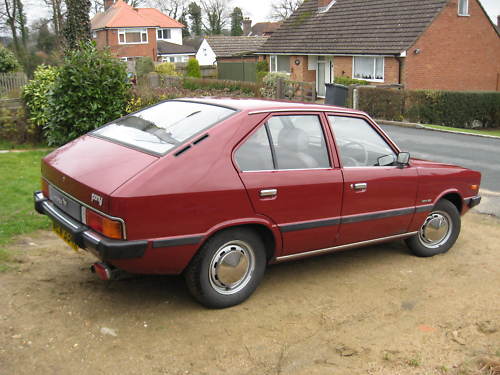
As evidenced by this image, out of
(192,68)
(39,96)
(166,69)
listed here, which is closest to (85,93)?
(39,96)

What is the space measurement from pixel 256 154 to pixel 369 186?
1.27 m

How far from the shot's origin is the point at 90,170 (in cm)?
445

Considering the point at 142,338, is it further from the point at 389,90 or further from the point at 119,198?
the point at 389,90

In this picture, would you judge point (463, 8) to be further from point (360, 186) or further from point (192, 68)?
point (360, 186)

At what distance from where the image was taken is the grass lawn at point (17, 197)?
20.8 feet

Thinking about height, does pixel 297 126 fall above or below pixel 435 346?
above

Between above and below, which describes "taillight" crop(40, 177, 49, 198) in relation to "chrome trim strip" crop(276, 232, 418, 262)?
above

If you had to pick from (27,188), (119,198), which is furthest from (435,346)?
(27,188)

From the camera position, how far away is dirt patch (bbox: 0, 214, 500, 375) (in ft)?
12.8

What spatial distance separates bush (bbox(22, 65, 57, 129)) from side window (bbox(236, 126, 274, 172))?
24.9 ft

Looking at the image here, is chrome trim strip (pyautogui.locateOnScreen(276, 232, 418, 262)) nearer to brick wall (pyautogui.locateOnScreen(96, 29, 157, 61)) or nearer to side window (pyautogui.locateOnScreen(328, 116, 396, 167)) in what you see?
side window (pyautogui.locateOnScreen(328, 116, 396, 167))

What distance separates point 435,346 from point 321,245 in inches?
53.0

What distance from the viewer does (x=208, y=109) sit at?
507 centimetres

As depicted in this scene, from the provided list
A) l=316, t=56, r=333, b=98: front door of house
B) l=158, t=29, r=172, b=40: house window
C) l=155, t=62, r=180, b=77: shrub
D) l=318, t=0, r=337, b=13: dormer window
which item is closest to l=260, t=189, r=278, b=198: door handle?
l=316, t=56, r=333, b=98: front door of house
